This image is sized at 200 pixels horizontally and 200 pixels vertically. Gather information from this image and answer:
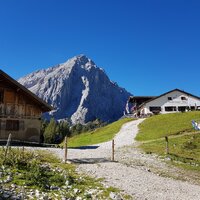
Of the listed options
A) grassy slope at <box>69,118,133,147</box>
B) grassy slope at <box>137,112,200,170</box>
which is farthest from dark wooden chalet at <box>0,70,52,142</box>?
grassy slope at <box>69,118,133,147</box>

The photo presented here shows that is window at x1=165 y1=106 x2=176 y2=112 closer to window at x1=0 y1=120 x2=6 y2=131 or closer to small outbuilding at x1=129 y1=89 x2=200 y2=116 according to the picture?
small outbuilding at x1=129 y1=89 x2=200 y2=116

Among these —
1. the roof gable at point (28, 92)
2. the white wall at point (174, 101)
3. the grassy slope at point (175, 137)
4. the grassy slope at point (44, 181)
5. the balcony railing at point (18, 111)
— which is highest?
the white wall at point (174, 101)

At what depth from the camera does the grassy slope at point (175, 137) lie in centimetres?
3469

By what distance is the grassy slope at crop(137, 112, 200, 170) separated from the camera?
114ft

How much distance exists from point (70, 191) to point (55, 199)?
184 cm

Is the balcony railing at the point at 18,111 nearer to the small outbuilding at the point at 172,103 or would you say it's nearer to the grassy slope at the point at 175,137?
the grassy slope at the point at 175,137

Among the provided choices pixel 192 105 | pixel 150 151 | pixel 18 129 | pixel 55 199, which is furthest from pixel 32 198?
pixel 192 105

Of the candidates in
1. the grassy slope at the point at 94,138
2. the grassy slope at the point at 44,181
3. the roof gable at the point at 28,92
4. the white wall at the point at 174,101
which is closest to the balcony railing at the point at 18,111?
the roof gable at the point at 28,92

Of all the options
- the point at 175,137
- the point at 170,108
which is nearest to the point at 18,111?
the point at 175,137

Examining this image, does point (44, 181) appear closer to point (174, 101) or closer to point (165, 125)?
point (165, 125)

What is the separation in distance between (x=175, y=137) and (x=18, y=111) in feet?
85.7

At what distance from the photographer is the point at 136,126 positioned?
224 feet

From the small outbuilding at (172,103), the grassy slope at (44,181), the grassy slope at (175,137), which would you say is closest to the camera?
the grassy slope at (44,181)

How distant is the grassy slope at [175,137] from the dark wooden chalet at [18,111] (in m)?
15.2
